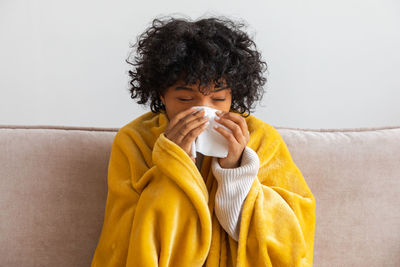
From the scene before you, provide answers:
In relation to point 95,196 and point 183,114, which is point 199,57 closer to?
point 183,114

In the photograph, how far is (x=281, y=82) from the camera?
1.72m

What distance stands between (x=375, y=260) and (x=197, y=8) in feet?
3.73

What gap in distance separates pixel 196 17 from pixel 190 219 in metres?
0.93

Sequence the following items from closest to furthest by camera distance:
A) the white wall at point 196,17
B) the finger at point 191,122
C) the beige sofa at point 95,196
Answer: the finger at point 191,122, the beige sofa at point 95,196, the white wall at point 196,17

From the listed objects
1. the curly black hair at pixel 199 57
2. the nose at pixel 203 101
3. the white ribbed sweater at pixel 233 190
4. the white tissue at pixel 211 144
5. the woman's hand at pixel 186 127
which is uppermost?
the curly black hair at pixel 199 57

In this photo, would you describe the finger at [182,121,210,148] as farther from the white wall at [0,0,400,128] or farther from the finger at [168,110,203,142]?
the white wall at [0,0,400,128]

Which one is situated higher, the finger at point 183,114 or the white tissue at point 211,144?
the finger at point 183,114

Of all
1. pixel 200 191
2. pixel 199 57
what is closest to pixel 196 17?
pixel 199 57

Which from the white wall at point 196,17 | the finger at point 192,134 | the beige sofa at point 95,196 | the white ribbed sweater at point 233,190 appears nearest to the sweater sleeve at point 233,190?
the white ribbed sweater at point 233,190

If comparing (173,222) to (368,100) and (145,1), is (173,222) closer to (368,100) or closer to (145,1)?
(145,1)

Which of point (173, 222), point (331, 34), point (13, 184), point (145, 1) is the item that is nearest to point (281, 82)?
point (331, 34)

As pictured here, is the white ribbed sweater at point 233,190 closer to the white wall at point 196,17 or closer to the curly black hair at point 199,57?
the curly black hair at point 199,57

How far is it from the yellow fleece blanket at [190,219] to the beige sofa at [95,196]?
0.59ft

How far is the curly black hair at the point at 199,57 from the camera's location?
104cm
